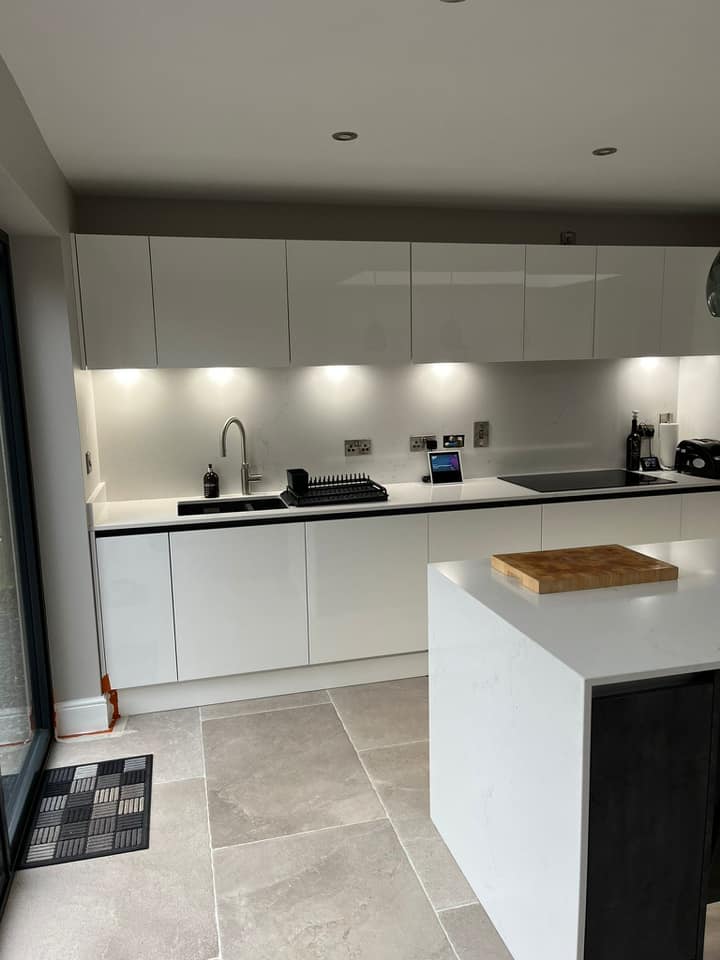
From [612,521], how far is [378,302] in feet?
5.80


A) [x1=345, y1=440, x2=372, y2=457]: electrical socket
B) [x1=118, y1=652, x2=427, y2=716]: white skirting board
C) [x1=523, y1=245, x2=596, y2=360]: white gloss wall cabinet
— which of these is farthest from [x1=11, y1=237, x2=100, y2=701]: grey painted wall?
[x1=523, y1=245, x2=596, y2=360]: white gloss wall cabinet

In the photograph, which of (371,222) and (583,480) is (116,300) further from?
(583,480)

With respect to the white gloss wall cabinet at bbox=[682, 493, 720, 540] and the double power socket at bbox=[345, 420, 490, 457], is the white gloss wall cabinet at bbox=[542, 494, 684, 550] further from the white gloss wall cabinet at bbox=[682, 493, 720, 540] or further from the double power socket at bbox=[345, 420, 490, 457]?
the double power socket at bbox=[345, 420, 490, 457]

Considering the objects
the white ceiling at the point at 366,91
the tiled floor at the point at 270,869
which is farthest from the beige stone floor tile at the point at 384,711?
the white ceiling at the point at 366,91

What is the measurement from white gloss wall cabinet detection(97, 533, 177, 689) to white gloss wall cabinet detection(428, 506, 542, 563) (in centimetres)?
137

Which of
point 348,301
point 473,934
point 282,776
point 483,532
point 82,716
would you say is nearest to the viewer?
point 473,934

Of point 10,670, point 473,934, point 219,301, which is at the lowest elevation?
point 473,934

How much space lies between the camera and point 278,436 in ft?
13.7

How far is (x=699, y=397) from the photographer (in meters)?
4.65

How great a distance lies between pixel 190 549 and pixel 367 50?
2278 millimetres

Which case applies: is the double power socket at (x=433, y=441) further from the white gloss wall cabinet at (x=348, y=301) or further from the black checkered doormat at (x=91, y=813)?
the black checkered doormat at (x=91, y=813)

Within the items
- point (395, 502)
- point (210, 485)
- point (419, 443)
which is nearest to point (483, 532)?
point (395, 502)

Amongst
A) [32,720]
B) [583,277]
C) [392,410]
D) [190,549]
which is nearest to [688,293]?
[583,277]

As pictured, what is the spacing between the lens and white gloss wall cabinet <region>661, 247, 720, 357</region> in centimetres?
427
